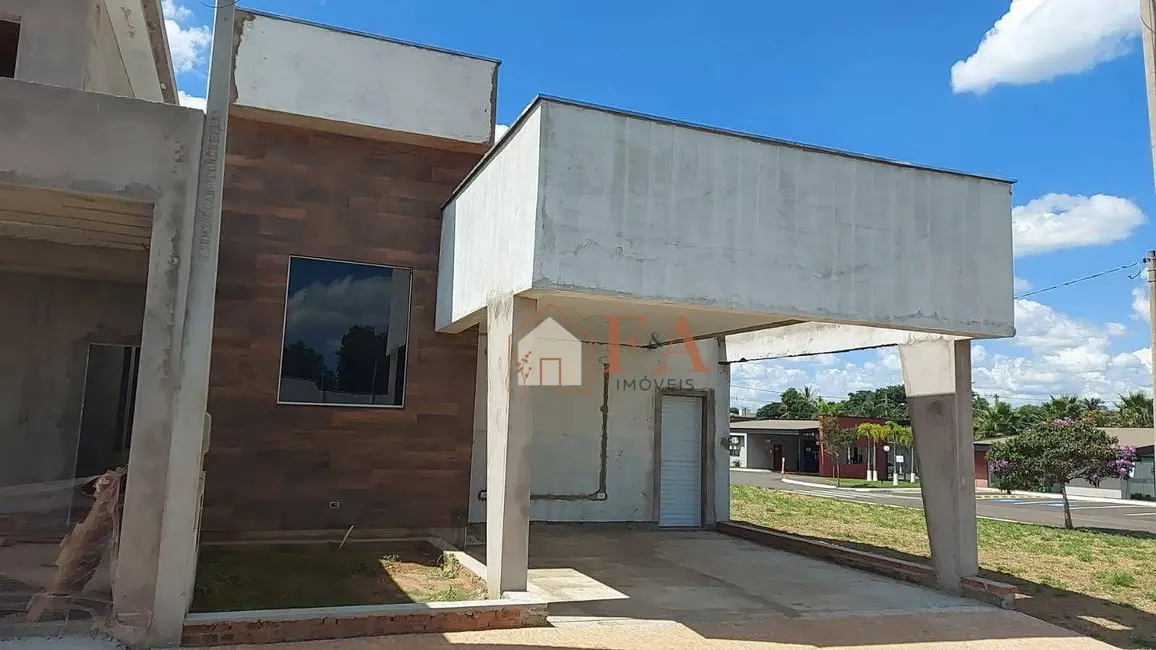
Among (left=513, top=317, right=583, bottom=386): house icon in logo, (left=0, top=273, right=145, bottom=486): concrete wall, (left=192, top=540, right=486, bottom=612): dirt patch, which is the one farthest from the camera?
(left=513, top=317, right=583, bottom=386): house icon in logo

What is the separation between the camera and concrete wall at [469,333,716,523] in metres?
12.7

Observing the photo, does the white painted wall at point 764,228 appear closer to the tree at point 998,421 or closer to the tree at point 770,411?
the tree at point 998,421

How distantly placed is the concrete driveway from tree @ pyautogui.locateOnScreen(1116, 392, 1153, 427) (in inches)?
1823

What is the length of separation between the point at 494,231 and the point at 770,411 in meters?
88.1

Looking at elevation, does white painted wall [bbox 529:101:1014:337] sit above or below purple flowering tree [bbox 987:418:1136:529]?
above

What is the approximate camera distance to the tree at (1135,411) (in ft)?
150

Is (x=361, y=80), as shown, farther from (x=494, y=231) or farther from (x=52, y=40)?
(x=494, y=231)

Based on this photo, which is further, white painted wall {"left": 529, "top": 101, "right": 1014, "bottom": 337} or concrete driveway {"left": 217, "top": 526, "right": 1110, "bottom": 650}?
white painted wall {"left": 529, "top": 101, "right": 1014, "bottom": 337}

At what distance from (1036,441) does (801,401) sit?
6588 centimetres

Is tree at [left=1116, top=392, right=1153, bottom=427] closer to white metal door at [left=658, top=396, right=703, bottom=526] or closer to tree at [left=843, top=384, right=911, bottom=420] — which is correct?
tree at [left=843, top=384, right=911, bottom=420]

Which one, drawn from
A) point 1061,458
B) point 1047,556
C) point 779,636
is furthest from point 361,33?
point 1061,458

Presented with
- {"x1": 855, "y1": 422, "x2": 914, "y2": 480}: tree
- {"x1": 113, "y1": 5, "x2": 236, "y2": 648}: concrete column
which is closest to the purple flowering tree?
{"x1": 113, "y1": 5, "x2": 236, "y2": 648}: concrete column

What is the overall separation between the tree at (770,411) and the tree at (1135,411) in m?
42.5

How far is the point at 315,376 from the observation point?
10.1 m
